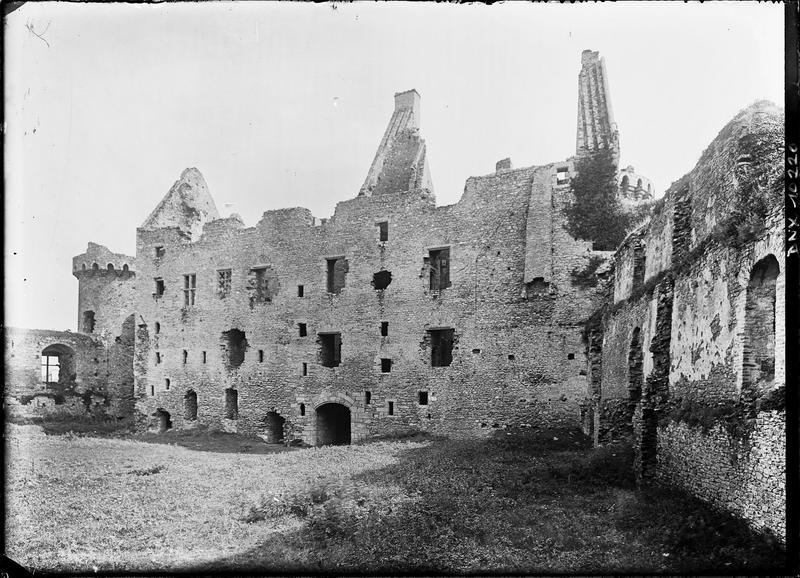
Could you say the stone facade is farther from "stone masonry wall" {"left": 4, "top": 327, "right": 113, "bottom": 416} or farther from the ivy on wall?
"stone masonry wall" {"left": 4, "top": 327, "right": 113, "bottom": 416}

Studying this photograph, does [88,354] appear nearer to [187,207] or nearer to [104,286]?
[104,286]

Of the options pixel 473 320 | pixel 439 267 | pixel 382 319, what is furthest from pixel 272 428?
pixel 473 320

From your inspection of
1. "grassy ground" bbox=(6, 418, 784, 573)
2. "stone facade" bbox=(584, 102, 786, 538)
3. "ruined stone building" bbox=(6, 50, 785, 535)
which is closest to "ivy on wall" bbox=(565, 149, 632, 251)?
"ruined stone building" bbox=(6, 50, 785, 535)

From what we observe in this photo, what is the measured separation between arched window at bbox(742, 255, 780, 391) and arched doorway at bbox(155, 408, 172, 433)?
82.1 feet

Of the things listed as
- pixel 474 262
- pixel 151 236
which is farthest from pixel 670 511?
pixel 151 236

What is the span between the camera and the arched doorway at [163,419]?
28172 mm

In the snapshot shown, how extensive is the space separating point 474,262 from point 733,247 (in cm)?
1249

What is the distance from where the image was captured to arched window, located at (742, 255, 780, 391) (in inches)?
345

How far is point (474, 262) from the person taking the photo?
21.7 meters

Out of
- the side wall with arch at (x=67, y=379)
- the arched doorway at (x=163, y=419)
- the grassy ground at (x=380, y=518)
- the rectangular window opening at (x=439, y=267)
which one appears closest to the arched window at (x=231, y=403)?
the arched doorway at (x=163, y=419)

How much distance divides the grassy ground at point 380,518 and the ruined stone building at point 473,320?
0.95 m

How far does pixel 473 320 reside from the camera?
21.4m

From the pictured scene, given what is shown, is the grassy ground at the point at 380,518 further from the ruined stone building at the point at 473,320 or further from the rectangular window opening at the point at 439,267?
the rectangular window opening at the point at 439,267

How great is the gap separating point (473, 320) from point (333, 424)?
7.68 meters
